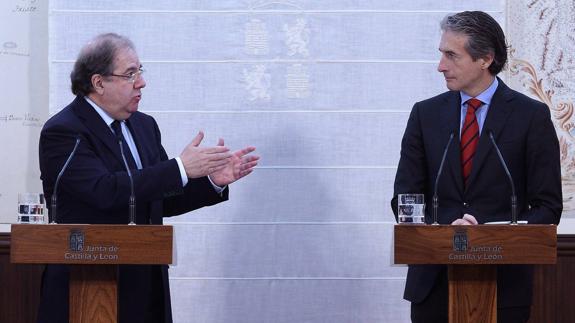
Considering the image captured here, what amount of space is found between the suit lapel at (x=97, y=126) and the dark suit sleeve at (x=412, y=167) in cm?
100

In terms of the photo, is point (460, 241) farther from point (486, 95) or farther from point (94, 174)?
point (94, 174)

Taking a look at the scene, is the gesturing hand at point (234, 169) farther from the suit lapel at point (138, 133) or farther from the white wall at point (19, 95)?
the white wall at point (19, 95)

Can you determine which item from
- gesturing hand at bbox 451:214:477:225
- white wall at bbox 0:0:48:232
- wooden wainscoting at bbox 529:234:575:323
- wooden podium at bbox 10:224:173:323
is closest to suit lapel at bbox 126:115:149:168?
wooden podium at bbox 10:224:173:323

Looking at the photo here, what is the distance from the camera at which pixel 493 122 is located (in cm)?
340

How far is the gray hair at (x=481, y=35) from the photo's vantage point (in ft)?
11.5

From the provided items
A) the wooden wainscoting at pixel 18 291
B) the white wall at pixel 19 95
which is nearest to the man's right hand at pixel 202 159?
the white wall at pixel 19 95

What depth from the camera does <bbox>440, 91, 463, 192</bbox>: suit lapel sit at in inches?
132

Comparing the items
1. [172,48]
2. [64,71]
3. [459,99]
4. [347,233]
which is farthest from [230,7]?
[459,99]

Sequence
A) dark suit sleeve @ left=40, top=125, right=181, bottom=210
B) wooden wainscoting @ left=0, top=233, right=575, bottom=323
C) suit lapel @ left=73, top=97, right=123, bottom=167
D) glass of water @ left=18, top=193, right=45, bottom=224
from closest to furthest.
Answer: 1. glass of water @ left=18, top=193, right=45, bottom=224
2. dark suit sleeve @ left=40, top=125, right=181, bottom=210
3. suit lapel @ left=73, top=97, right=123, bottom=167
4. wooden wainscoting @ left=0, top=233, right=575, bottom=323

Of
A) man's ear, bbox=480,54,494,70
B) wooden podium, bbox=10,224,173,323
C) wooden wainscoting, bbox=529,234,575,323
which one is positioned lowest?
wooden wainscoting, bbox=529,234,575,323

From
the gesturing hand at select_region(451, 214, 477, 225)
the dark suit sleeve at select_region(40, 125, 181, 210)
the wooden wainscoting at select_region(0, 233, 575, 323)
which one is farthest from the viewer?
the wooden wainscoting at select_region(0, 233, 575, 323)

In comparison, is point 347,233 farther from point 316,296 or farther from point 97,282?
point 97,282

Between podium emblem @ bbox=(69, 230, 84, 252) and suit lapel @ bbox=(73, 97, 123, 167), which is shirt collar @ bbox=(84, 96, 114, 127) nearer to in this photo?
suit lapel @ bbox=(73, 97, 123, 167)

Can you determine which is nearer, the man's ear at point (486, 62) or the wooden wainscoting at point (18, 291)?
the man's ear at point (486, 62)
